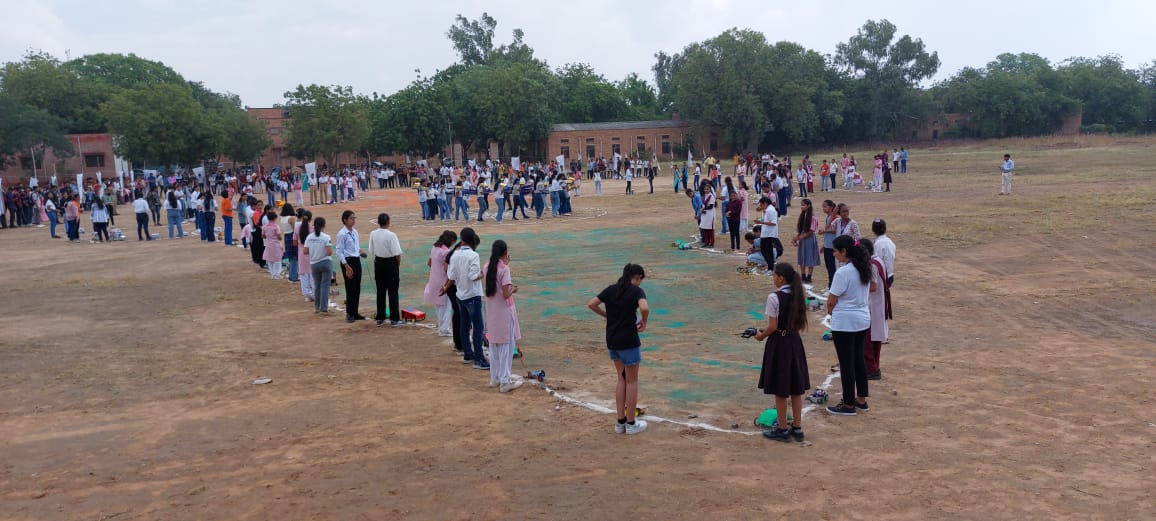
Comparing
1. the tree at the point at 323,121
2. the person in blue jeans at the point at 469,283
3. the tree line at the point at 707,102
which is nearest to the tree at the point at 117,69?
the tree line at the point at 707,102

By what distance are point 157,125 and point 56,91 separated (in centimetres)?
2132

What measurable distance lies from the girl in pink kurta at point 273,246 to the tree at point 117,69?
75749mm

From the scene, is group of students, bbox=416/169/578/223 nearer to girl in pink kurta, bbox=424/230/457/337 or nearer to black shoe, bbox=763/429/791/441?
girl in pink kurta, bbox=424/230/457/337

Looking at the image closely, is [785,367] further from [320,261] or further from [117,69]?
[117,69]

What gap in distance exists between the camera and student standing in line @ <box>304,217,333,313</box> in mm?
12984

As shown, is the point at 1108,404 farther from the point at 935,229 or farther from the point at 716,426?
the point at 935,229

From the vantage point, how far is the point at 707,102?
67.8m

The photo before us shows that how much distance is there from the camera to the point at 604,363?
399 inches

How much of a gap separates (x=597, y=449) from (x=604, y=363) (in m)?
2.96

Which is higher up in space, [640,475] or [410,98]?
[410,98]

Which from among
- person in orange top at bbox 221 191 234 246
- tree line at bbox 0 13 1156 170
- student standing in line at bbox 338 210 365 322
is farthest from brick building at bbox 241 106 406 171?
student standing in line at bbox 338 210 365 322

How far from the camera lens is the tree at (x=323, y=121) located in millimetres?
51094

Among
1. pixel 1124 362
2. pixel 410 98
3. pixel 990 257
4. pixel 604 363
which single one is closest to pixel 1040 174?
pixel 990 257

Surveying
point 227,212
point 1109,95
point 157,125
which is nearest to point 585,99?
point 157,125
